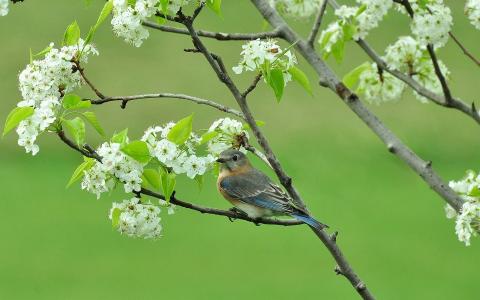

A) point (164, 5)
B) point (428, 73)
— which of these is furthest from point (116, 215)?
point (428, 73)

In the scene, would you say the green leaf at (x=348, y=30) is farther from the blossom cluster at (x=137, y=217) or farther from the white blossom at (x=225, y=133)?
the blossom cluster at (x=137, y=217)

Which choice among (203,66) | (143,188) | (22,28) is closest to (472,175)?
(143,188)

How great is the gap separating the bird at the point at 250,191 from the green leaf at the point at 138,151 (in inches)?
59.9

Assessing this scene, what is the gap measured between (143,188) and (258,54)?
638mm

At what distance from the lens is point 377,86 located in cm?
543

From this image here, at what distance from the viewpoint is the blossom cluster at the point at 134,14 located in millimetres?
3727

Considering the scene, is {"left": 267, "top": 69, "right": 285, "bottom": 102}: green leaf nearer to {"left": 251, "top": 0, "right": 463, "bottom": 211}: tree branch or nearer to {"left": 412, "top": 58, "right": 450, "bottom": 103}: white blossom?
{"left": 251, "top": 0, "right": 463, "bottom": 211}: tree branch

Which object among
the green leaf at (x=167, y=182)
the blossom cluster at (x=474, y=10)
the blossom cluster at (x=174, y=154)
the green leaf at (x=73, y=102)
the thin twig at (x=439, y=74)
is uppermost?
the blossom cluster at (x=474, y=10)

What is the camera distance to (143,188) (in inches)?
150

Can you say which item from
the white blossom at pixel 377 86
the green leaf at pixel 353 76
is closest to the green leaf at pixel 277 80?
the green leaf at pixel 353 76

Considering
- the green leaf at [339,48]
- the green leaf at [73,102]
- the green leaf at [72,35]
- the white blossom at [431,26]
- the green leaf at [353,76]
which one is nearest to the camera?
the green leaf at [73,102]

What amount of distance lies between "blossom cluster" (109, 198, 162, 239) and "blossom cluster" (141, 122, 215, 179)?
238 millimetres

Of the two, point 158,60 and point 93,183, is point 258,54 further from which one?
point 158,60

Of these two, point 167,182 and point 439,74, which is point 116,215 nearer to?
point 167,182
